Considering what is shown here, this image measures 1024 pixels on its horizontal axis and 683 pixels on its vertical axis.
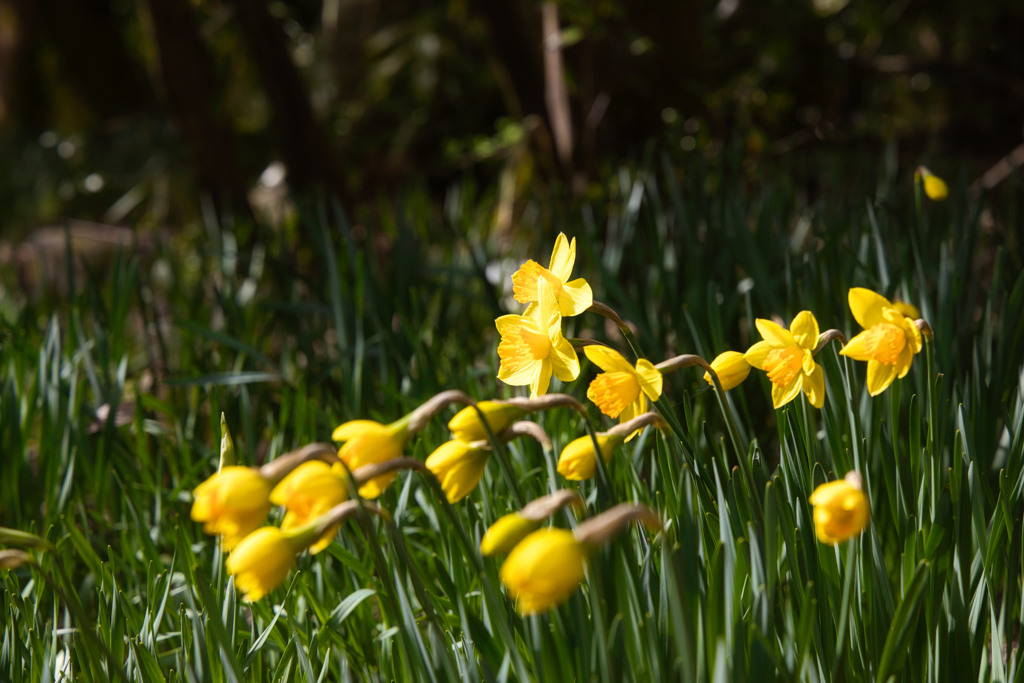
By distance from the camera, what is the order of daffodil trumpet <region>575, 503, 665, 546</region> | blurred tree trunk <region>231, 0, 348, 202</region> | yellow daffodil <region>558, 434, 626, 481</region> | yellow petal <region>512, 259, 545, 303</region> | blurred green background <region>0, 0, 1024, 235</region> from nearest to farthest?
1. daffodil trumpet <region>575, 503, 665, 546</region>
2. yellow daffodil <region>558, 434, 626, 481</region>
3. yellow petal <region>512, 259, 545, 303</region>
4. blurred green background <region>0, 0, 1024, 235</region>
5. blurred tree trunk <region>231, 0, 348, 202</region>

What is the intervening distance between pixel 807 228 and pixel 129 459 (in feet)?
6.05

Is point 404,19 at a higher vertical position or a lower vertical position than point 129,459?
higher

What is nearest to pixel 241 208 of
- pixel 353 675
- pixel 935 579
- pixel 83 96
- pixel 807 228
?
pixel 807 228

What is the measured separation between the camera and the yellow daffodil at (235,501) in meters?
0.58

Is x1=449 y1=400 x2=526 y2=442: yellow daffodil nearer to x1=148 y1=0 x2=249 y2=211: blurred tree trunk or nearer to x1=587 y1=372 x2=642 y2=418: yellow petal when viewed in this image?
x1=587 y1=372 x2=642 y2=418: yellow petal

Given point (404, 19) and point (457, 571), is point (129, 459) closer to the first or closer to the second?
point (457, 571)

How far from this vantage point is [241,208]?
137 inches

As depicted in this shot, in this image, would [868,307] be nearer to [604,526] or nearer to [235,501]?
[604,526]

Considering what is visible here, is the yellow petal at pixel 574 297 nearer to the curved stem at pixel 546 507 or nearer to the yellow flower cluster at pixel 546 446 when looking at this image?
the yellow flower cluster at pixel 546 446

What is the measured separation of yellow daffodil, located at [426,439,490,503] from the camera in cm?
72

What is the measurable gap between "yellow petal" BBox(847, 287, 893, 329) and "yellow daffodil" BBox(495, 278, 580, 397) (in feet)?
1.11

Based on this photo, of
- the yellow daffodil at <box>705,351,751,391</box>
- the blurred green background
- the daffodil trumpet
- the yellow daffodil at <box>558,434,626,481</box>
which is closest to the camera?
the daffodil trumpet

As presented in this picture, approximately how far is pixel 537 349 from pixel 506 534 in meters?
0.30

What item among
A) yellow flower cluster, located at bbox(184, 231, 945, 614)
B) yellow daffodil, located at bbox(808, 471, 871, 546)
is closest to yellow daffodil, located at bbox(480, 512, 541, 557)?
yellow flower cluster, located at bbox(184, 231, 945, 614)
